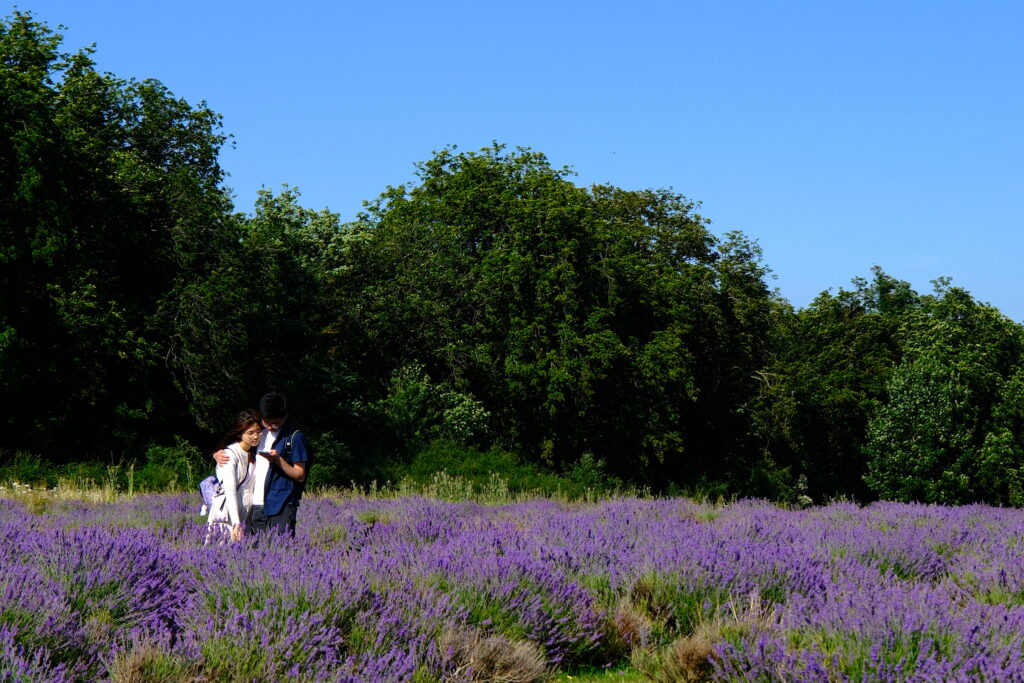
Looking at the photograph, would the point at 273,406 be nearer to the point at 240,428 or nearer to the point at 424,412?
the point at 240,428

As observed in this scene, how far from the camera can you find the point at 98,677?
4.72m

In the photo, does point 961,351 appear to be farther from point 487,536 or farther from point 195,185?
point 487,536

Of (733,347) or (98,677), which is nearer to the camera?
(98,677)

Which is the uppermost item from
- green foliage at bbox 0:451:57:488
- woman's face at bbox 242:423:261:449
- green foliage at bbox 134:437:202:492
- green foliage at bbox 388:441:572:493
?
woman's face at bbox 242:423:261:449

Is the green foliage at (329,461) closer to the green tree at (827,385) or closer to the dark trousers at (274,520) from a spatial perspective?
the dark trousers at (274,520)

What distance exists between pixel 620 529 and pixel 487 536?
6.32ft

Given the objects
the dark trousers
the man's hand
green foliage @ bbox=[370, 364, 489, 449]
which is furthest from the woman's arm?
green foliage @ bbox=[370, 364, 489, 449]

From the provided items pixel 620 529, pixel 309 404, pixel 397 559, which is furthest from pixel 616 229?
pixel 397 559

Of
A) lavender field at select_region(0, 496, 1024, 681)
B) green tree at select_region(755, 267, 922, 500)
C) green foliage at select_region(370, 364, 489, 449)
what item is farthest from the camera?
green tree at select_region(755, 267, 922, 500)

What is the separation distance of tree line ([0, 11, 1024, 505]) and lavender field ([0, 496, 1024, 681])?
19336 mm

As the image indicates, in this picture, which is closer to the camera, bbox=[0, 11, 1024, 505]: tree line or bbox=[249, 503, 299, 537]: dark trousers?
bbox=[249, 503, 299, 537]: dark trousers

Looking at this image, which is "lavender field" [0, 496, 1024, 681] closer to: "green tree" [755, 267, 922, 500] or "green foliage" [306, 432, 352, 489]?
"green foliage" [306, 432, 352, 489]

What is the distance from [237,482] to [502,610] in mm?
2685

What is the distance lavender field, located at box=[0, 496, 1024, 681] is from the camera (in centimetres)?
465
